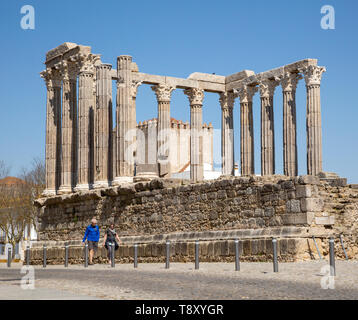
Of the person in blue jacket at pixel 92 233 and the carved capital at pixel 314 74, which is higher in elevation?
the carved capital at pixel 314 74

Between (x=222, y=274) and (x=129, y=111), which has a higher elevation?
(x=129, y=111)

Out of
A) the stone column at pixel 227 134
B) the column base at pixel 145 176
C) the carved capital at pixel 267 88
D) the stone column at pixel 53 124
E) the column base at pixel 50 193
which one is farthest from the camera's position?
the stone column at pixel 227 134

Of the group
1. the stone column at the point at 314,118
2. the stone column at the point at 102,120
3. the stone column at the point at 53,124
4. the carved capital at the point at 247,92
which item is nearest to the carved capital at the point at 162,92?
the carved capital at the point at 247,92

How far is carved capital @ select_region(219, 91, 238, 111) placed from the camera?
38094mm

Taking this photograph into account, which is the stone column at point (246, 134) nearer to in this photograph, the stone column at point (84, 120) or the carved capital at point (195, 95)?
the carved capital at point (195, 95)

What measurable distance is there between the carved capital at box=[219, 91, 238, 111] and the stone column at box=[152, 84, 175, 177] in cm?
365

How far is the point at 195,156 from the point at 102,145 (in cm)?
818

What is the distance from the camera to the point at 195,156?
36.9m

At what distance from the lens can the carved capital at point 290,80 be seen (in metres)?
33.0

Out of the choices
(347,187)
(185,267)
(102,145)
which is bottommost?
(185,267)

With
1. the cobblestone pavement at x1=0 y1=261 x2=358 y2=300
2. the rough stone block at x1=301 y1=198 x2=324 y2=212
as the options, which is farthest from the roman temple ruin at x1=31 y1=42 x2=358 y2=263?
the cobblestone pavement at x1=0 y1=261 x2=358 y2=300

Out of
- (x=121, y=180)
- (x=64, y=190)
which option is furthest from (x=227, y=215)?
(x=64, y=190)
